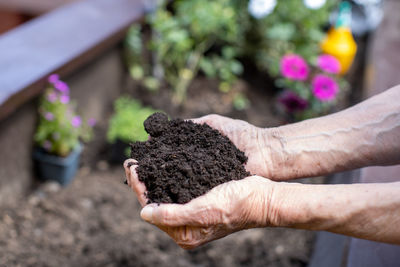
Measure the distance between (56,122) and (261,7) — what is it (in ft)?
8.59

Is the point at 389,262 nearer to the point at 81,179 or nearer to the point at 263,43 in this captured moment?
the point at 81,179

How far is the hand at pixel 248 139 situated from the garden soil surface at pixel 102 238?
39.1 inches

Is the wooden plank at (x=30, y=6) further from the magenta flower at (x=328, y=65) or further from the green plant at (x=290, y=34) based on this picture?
the magenta flower at (x=328, y=65)

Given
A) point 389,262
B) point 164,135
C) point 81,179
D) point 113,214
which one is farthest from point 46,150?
point 389,262

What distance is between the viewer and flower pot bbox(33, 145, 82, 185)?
2.81 m

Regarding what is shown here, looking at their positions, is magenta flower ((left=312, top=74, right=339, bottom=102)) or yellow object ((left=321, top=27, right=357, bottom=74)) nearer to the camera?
magenta flower ((left=312, top=74, right=339, bottom=102))

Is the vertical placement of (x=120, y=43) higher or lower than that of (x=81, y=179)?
higher

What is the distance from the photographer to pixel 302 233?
8.89 ft

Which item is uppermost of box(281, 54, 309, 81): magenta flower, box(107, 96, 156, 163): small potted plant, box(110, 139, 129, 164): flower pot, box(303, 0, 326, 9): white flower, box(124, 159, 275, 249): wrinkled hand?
box(303, 0, 326, 9): white flower

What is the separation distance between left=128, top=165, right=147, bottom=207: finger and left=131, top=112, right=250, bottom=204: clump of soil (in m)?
0.02

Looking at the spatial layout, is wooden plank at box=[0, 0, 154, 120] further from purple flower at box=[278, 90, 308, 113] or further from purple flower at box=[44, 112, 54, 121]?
purple flower at box=[278, 90, 308, 113]

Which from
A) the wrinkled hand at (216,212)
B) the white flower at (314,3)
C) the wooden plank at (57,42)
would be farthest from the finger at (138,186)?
the white flower at (314,3)

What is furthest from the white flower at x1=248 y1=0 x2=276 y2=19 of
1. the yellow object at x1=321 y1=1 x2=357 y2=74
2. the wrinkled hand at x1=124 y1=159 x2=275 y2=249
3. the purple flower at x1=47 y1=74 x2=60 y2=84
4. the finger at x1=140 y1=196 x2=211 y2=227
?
the finger at x1=140 y1=196 x2=211 y2=227

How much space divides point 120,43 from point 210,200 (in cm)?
287
